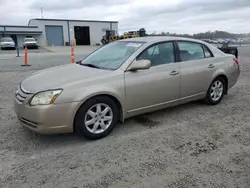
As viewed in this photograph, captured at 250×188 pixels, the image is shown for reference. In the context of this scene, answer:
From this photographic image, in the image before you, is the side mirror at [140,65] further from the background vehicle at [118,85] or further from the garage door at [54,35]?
the garage door at [54,35]

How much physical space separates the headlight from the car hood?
0.23 ft

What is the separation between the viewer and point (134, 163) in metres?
2.82

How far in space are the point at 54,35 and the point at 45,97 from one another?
45.0 meters

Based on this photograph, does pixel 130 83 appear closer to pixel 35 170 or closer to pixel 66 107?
pixel 66 107

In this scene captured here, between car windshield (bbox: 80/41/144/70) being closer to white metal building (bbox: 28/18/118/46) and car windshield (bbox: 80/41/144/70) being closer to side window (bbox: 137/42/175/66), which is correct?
side window (bbox: 137/42/175/66)

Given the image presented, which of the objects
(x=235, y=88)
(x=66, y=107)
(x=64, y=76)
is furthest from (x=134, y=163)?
(x=235, y=88)

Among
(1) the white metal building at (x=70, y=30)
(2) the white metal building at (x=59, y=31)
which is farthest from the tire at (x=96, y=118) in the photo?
(1) the white metal building at (x=70, y=30)

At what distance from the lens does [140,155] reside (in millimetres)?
2994

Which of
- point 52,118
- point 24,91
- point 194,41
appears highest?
point 194,41

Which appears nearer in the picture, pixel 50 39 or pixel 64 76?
pixel 64 76

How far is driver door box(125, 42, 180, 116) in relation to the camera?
3.66 metres

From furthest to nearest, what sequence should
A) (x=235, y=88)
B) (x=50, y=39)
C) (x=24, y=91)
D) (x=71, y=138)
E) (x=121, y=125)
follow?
(x=50, y=39) → (x=235, y=88) → (x=121, y=125) → (x=71, y=138) → (x=24, y=91)

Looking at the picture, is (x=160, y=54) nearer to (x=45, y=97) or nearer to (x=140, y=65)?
(x=140, y=65)

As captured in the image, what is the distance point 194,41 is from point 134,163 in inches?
120
